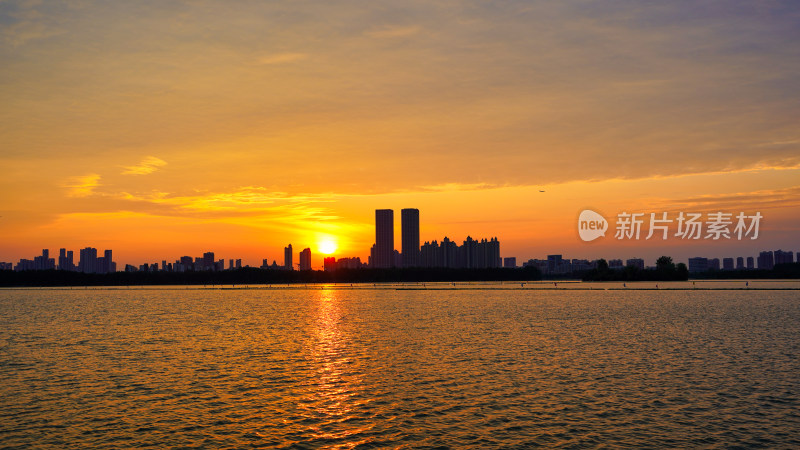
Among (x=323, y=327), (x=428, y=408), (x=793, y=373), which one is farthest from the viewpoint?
(x=323, y=327)

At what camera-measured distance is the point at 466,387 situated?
4784 cm

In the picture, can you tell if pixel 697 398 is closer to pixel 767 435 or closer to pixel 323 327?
pixel 767 435

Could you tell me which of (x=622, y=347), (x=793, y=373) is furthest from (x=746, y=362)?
(x=622, y=347)

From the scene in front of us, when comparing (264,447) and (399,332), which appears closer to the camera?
(264,447)

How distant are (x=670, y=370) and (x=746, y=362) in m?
10.3

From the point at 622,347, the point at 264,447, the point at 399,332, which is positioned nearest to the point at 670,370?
the point at 622,347

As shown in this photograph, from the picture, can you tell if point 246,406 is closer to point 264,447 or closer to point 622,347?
point 264,447

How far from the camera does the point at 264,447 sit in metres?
32.2

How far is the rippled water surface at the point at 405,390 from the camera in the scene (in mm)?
34250

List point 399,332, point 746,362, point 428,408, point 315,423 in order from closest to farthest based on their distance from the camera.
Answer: point 315,423, point 428,408, point 746,362, point 399,332

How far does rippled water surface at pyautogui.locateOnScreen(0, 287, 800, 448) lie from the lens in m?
34.2

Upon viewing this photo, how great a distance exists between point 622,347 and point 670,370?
62.4 feet

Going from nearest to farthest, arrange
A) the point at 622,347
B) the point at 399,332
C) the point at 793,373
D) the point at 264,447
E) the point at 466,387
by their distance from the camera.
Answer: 1. the point at 264,447
2. the point at 466,387
3. the point at 793,373
4. the point at 622,347
5. the point at 399,332

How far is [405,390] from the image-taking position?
4744 cm
